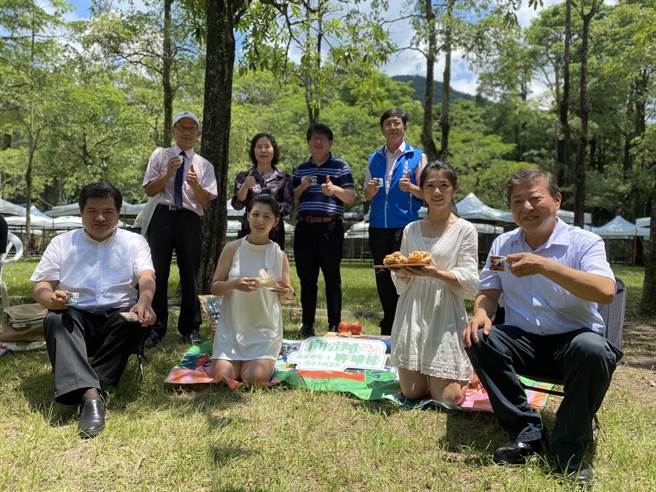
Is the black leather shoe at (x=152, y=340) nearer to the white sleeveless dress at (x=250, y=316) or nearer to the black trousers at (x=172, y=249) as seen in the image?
the black trousers at (x=172, y=249)

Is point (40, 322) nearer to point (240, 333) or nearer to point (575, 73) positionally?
point (240, 333)

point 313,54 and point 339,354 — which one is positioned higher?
point 313,54

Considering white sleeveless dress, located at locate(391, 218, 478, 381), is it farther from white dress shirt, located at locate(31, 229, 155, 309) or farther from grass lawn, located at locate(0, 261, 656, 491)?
white dress shirt, located at locate(31, 229, 155, 309)

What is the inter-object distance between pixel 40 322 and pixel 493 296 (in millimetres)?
3843

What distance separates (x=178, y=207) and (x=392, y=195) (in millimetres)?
1958

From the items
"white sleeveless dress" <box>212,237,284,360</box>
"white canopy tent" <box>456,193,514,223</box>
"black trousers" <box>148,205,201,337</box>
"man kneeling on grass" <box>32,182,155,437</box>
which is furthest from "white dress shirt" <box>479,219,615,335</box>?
"white canopy tent" <box>456,193,514,223</box>

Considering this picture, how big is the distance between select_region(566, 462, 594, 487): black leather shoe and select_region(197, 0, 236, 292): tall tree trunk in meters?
4.44

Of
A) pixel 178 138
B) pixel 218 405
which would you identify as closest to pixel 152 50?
pixel 178 138

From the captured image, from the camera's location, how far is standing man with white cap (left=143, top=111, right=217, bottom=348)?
467cm

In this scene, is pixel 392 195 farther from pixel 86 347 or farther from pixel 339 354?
pixel 86 347

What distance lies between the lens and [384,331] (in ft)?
17.3

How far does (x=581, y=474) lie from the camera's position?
93.9 inches

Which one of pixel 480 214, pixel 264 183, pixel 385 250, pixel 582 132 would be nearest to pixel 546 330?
pixel 385 250

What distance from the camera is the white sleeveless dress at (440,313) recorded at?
3.36m
